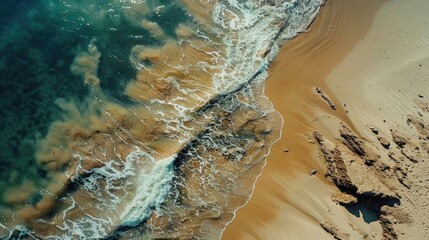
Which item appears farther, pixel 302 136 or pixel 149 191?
pixel 302 136

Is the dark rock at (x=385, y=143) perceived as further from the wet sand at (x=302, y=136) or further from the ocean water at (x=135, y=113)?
the ocean water at (x=135, y=113)

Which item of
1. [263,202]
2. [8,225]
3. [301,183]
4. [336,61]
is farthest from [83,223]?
[336,61]

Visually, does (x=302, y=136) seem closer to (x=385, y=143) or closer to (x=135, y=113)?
(x=385, y=143)

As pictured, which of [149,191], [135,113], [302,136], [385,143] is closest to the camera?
[149,191]

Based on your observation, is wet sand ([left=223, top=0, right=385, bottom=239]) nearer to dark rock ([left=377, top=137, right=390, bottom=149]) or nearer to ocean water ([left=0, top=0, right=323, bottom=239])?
ocean water ([left=0, top=0, right=323, bottom=239])

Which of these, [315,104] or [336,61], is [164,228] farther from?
[336,61]

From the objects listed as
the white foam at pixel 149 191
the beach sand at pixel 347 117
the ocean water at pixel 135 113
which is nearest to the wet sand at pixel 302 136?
the beach sand at pixel 347 117

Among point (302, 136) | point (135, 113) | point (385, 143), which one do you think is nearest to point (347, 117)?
point (385, 143)
